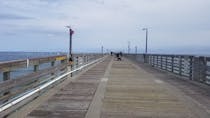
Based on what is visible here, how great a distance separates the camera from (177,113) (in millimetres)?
10180

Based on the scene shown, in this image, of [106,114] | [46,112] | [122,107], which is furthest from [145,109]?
[46,112]

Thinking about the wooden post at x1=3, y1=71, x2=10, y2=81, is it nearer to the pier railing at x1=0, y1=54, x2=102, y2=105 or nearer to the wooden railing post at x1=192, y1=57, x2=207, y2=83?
the pier railing at x1=0, y1=54, x2=102, y2=105

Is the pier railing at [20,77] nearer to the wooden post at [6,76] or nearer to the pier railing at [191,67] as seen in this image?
the wooden post at [6,76]

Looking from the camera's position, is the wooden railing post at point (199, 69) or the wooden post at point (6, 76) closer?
the wooden post at point (6, 76)

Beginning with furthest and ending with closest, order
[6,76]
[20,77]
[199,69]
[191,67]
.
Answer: [191,67], [199,69], [20,77], [6,76]

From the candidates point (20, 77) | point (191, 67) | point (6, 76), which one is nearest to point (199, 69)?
point (191, 67)

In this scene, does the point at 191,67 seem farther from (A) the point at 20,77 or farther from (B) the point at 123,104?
(A) the point at 20,77

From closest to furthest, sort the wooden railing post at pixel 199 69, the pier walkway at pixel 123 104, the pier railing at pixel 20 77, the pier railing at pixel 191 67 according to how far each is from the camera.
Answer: the pier railing at pixel 20 77 → the pier walkway at pixel 123 104 → the pier railing at pixel 191 67 → the wooden railing post at pixel 199 69

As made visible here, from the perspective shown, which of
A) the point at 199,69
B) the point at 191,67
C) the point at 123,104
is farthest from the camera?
the point at 191,67

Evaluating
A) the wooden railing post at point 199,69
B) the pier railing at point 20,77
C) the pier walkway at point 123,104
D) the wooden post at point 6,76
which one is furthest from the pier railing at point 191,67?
the wooden post at point 6,76

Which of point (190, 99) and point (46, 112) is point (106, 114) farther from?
point (190, 99)

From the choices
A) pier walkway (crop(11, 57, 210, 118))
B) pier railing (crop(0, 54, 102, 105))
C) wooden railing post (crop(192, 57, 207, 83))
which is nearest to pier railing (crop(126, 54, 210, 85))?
wooden railing post (crop(192, 57, 207, 83))

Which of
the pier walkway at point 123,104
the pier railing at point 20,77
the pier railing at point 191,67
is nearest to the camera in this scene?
the pier railing at point 20,77

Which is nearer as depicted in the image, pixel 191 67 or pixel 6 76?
pixel 6 76
